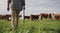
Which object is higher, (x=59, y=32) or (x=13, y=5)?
(x=13, y=5)

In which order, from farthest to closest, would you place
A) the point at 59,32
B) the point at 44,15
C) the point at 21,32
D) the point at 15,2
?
the point at 44,15, the point at 15,2, the point at 59,32, the point at 21,32

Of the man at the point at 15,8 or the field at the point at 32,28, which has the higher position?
the man at the point at 15,8

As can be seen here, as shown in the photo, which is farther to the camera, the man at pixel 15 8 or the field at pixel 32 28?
the man at pixel 15 8

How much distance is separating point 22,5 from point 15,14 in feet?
0.87

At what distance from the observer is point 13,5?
5.51 meters

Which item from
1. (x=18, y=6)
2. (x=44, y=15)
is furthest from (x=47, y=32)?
(x=44, y=15)

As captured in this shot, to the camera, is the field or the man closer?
the field

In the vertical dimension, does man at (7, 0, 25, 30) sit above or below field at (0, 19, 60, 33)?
above

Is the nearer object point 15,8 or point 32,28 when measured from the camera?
point 32,28

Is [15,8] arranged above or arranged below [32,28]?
above

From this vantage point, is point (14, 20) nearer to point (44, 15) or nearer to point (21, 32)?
point (21, 32)

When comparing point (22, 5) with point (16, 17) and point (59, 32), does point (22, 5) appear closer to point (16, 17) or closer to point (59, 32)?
point (16, 17)

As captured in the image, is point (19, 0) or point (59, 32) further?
point (19, 0)

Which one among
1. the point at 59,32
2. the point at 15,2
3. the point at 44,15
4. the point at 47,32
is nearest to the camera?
the point at 47,32
